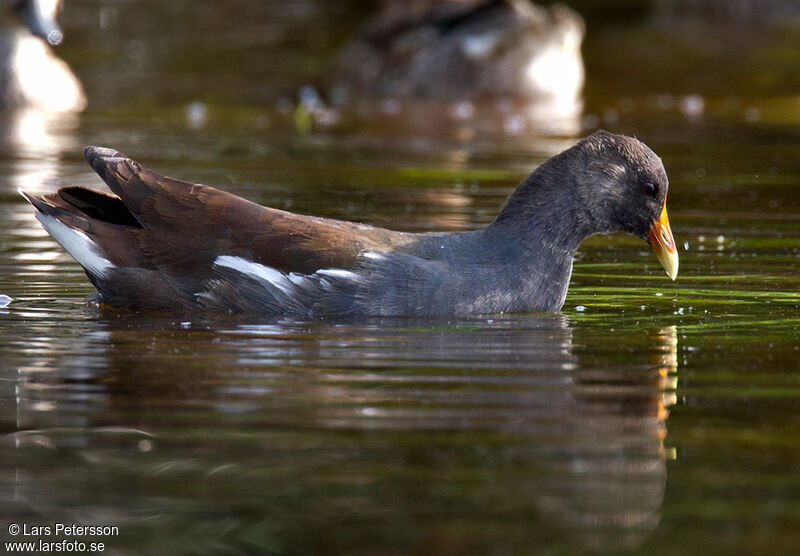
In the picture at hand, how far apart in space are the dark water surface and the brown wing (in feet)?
0.91

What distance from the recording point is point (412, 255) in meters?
6.40

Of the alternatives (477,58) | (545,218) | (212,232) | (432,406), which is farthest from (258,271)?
(477,58)

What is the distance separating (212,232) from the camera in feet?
21.3

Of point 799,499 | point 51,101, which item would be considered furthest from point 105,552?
point 51,101

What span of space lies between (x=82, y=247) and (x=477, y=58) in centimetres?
1051

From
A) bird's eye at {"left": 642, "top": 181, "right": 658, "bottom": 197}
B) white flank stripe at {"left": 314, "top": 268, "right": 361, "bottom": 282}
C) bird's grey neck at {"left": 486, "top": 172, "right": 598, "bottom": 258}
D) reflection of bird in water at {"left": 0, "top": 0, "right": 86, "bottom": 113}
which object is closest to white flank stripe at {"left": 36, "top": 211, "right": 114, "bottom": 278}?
white flank stripe at {"left": 314, "top": 268, "right": 361, "bottom": 282}

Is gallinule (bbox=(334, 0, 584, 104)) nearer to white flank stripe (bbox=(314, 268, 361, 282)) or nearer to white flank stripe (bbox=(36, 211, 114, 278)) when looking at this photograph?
white flank stripe (bbox=(36, 211, 114, 278))

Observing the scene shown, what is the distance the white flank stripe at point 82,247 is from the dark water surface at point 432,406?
0.71 ft

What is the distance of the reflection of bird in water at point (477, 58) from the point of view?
16641mm

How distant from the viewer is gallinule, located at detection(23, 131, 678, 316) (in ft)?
20.9

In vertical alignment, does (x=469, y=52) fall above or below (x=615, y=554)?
above

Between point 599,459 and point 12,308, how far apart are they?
328 cm

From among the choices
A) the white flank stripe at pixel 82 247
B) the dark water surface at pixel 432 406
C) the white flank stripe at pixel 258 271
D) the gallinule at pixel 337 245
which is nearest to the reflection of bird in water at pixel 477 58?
the dark water surface at pixel 432 406

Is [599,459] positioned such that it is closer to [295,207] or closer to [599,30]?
[295,207]
